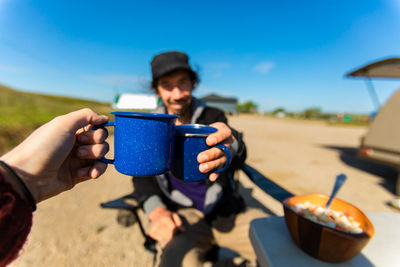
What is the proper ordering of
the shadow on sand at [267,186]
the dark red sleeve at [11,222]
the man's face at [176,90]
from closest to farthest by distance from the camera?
the dark red sleeve at [11,222] < the shadow on sand at [267,186] < the man's face at [176,90]

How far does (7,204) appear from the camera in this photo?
0.43 m

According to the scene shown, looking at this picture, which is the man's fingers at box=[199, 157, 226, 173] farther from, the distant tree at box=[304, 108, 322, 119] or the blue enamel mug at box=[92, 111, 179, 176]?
the distant tree at box=[304, 108, 322, 119]

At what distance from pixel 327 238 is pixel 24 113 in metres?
1.33

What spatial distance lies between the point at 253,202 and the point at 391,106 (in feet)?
Result: 11.2

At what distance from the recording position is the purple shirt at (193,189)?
1.50 meters

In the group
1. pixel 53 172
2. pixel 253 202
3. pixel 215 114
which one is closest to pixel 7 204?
pixel 53 172

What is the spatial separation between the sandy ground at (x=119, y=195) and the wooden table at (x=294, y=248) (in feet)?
1.67

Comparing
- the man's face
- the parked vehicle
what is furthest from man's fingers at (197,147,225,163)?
the parked vehicle

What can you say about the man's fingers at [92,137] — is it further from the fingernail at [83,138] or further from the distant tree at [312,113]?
the distant tree at [312,113]

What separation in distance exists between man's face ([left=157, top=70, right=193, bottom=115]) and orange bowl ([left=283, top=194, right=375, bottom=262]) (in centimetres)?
104

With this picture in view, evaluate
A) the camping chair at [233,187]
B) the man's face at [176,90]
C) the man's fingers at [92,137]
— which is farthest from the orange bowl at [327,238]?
the man's face at [176,90]

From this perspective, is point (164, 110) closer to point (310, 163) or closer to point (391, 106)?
point (391, 106)

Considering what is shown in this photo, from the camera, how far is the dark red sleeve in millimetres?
417

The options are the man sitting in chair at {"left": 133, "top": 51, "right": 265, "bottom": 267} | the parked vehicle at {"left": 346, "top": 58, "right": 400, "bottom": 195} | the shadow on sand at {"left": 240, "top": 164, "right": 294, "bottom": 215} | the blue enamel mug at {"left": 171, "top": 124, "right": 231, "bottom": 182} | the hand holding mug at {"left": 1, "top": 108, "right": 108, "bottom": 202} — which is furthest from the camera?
the parked vehicle at {"left": 346, "top": 58, "right": 400, "bottom": 195}
